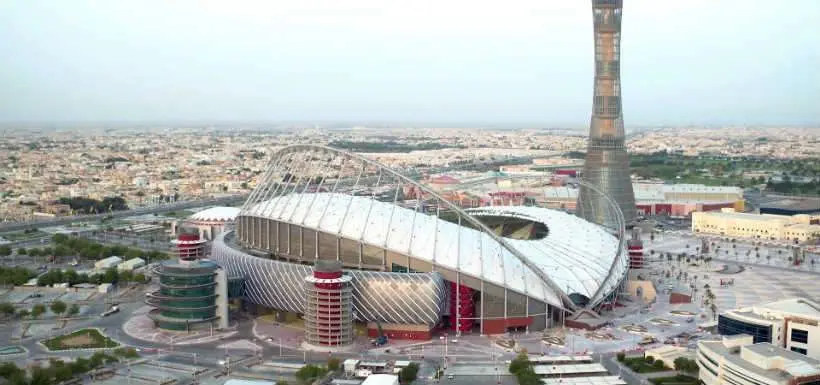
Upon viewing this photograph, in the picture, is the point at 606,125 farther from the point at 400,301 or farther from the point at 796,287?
the point at 400,301

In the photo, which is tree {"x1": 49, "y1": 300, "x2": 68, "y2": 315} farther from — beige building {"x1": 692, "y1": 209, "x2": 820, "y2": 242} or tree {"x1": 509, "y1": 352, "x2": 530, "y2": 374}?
beige building {"x1": 692, "y1": 209, "x2": 820, "y2": 242}

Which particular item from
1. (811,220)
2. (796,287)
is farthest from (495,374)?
(811,220)

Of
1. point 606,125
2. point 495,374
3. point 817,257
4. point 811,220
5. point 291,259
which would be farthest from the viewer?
point 811,220

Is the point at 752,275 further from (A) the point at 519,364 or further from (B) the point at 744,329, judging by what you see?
(A) the point at 519,364

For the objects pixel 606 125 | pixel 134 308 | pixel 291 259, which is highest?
pixel 606 125

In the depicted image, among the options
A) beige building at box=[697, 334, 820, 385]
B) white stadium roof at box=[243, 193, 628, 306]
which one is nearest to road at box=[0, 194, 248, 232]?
white stadium roof at box=[243, 193, 628, 306]

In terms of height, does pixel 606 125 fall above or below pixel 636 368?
above

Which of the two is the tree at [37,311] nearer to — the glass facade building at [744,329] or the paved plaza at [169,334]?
the paved plaza at [169,334]

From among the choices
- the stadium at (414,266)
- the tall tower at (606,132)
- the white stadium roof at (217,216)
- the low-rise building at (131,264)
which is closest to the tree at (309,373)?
the stadium at (414,266)
